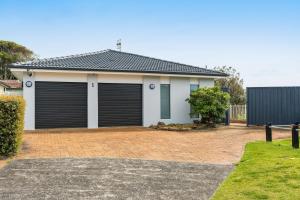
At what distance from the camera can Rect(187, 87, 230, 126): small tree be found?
20.4 metres

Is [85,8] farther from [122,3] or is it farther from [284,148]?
[284,148]

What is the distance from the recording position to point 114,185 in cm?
757

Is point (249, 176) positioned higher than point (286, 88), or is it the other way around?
point (286, 88)

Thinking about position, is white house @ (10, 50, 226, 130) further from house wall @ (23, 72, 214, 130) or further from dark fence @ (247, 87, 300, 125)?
dark fence @ (247, 87, 300, 125)

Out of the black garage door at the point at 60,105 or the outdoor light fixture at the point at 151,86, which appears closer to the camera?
the black garage door at the point at 60,105

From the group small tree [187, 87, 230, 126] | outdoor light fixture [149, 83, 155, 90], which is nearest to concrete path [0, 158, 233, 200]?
small tree [187, 87, 230, 126]

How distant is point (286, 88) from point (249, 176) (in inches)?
581

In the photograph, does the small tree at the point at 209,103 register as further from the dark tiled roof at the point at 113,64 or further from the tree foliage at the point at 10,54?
the tree foliage at the point at 10,54

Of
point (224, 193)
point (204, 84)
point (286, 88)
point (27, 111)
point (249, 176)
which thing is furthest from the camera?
point (204, 84)

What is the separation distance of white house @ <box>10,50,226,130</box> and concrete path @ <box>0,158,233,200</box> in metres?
9.32

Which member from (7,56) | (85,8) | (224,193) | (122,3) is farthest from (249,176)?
(7,56)

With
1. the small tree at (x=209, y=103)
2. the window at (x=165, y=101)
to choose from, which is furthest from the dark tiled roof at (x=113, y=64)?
the small tree at (x=209, y=103)

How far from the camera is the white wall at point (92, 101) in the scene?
19.9 metres

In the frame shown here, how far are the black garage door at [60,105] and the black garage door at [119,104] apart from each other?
1.02 m
